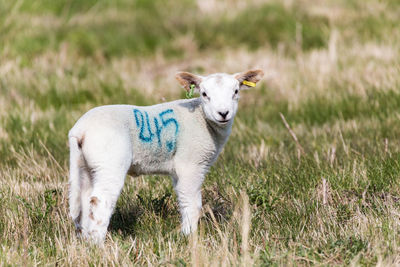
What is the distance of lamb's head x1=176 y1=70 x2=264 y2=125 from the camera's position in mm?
3734

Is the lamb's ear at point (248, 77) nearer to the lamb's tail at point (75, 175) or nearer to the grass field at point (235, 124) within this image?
the grass field at point (235, 124)

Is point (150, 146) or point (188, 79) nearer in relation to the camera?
point (150, 146)

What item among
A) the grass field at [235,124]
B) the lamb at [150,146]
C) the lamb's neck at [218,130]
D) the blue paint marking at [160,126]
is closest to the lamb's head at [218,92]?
the lamb at [150,146]

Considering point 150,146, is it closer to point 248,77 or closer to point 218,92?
point 218,92

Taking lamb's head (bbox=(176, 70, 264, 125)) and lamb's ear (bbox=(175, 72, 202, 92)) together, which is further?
lamb's ear (bbox=(175, 72, 202, 92))

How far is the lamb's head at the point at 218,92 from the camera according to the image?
373cm

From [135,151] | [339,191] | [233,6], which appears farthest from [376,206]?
[233,6]

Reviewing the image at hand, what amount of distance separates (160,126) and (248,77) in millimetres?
711

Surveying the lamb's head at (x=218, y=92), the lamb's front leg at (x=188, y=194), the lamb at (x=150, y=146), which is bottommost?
the lamb's front leg at (x=188, y=194)

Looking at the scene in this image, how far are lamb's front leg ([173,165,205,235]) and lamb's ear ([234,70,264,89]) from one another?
2.18ft

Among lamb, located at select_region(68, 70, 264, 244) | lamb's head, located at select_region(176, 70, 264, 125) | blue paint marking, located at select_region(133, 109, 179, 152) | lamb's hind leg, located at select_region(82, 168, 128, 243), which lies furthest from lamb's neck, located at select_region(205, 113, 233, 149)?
lamb's hind leg, located at select_region(82, 168, 128, 243)

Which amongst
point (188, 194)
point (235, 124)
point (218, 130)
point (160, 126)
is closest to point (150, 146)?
point (160, 126)

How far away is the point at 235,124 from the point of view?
21.7ft

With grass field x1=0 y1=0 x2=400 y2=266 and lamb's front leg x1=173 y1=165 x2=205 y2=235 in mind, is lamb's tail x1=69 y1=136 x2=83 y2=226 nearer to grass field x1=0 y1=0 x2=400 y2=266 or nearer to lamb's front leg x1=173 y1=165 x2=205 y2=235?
grass field x1=0 y1=0 x2=400 y2=266
